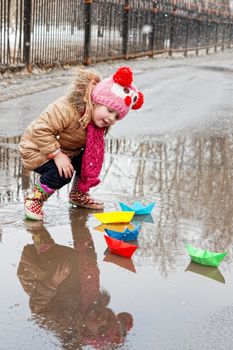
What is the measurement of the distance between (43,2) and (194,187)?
8.53 m

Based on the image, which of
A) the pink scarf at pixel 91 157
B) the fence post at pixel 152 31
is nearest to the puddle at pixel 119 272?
the pink scarf at pixel 91 157

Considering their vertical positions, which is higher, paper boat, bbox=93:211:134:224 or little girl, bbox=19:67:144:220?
little girl, bbox=19:67:144:220

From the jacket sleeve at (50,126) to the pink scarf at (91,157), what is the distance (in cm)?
16

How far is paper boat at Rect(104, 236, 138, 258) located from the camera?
12.0ft

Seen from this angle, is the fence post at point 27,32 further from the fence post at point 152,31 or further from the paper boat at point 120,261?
the paper boat at point 120,261

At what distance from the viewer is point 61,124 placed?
4.30m

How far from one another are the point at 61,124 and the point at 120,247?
0.95 m

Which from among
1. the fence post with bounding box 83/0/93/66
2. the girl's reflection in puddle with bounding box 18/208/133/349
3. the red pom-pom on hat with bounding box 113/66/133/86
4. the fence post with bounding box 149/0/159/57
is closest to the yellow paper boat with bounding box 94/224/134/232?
the girl's reflection in puddle with bounding box 18/208/133/349

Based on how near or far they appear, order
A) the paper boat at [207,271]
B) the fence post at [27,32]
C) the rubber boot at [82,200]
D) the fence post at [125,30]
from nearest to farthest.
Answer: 1. the paper boat at [207,271]
2. the rubber boot at [82,200]
3. the fence post at [27,32]
4. the fence post at [125,30]

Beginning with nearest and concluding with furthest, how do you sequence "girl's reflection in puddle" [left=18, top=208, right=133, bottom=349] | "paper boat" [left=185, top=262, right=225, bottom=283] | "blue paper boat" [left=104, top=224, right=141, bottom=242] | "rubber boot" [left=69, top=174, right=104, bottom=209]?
"girl's reflection in puddle" [left=18, top=208, right=133, bottom=349] < "paper boat" [left=185, top=262, right=225, bottom=283] < "blue paper boat" [left=104, top=224, right=141, bottom=242] < "rubber boot" [left=69, top=174, right=104, bottom=209]

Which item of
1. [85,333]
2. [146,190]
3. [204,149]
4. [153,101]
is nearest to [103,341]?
[85,333]

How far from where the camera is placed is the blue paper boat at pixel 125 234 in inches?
154

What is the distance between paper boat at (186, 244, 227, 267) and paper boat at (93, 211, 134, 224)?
0.69 meters

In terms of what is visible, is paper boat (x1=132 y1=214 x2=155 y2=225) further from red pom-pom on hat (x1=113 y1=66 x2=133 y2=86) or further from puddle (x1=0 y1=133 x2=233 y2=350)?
red pom-pom on hat (x1=113 y1=66 x2=133 y2=86)
